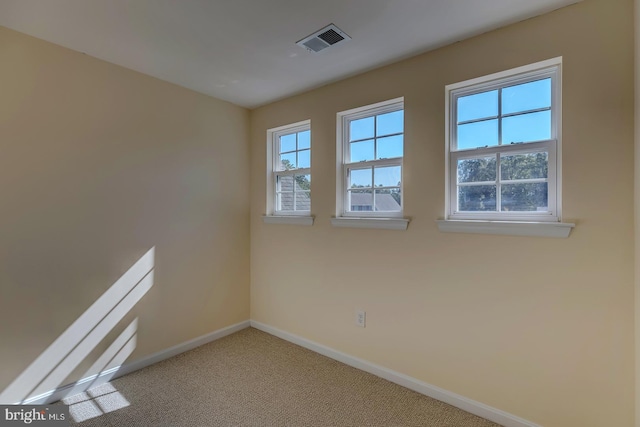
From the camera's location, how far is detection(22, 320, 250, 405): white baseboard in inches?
78.5

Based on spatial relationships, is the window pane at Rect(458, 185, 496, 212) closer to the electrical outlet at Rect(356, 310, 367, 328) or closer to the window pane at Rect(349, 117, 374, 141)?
the window pane at Rect(349, 117, 374, 141)

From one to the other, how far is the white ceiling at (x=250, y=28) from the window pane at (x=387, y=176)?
0.81 metres

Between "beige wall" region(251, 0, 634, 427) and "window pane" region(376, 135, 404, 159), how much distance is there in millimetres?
124

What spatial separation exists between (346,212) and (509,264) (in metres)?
1.27

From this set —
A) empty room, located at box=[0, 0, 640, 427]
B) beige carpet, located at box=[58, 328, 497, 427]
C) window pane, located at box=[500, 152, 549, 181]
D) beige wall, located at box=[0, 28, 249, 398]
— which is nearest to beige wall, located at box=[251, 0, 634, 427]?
empty room, located at box=[0, 0, 640, 427]

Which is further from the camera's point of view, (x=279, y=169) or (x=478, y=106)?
(x=279, y=169)

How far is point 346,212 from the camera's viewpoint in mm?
2631

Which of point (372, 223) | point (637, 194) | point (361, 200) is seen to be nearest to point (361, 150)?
point (361, 200)

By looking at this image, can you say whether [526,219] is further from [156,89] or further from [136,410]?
[156,89]

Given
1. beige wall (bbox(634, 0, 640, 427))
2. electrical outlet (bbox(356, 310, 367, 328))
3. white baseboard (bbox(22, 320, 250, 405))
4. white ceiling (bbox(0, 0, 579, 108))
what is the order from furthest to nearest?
electrical outlet (bbox(356, 310, 367, 328)), white baseboard (bbox(22, 320, 250, 405)), white ceiling (bbox(0, 0, 579, 108)), beige wall (bbox(634, 0, 640, 427))

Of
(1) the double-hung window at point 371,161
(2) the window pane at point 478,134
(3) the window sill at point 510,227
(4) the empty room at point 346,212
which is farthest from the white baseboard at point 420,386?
(2) the window pane at point 478,134

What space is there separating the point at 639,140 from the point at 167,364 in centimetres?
343

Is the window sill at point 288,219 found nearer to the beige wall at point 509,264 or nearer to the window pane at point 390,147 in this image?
the beige wall at point 509,264

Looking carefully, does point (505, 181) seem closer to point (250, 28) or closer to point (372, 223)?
point (372, 223)
